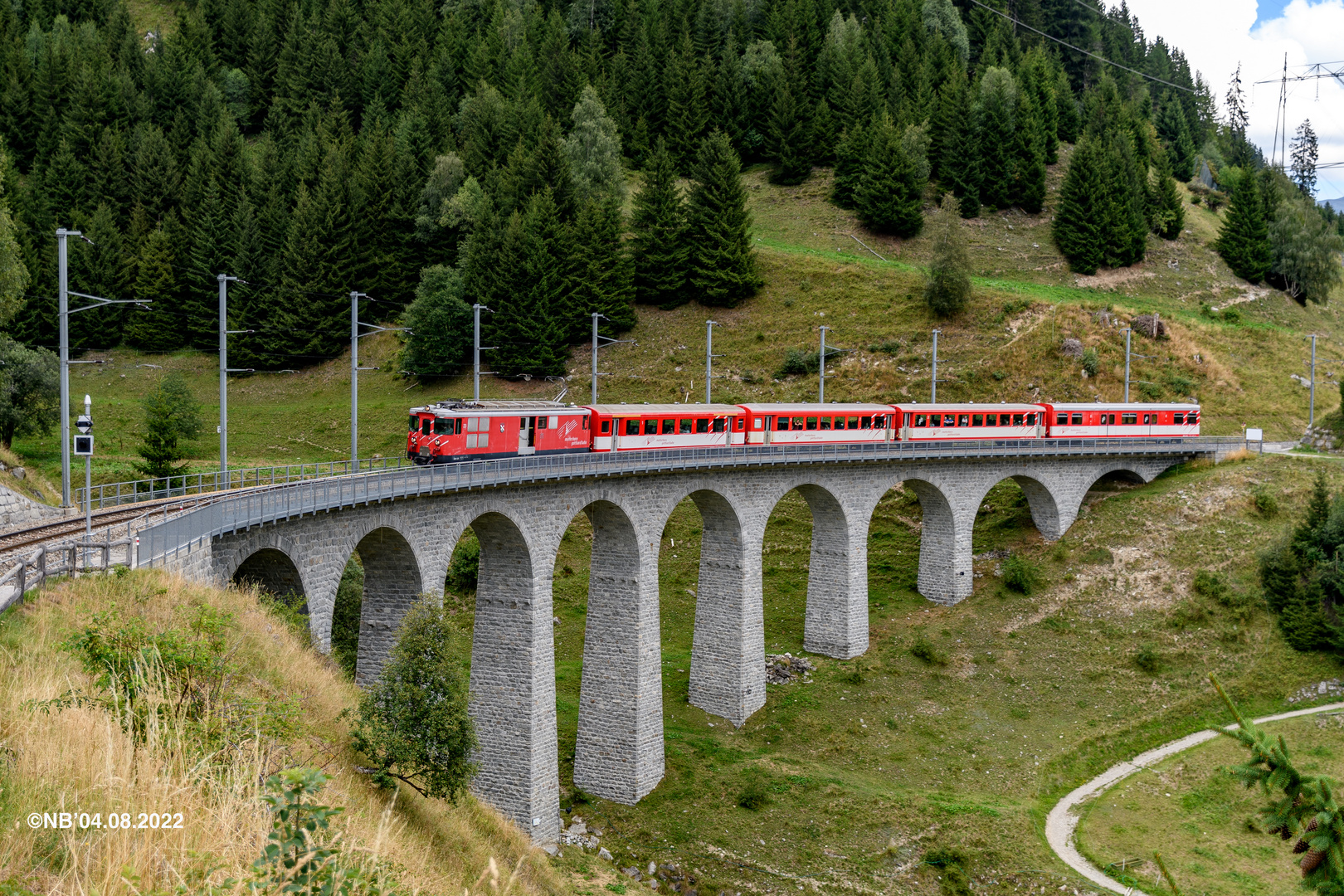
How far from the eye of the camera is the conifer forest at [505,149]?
3319 inches

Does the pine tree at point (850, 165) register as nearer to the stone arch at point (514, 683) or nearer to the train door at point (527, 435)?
the train door at point (527, 435)

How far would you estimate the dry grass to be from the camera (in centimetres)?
867

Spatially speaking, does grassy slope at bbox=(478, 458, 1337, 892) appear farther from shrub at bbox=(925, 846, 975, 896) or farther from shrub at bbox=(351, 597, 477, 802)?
shrub at bbox=(351, 597, 477, 802)

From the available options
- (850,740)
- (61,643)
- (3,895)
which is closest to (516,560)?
(850,740)

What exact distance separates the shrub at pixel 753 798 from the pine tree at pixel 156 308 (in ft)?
231

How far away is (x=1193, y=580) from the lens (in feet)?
169

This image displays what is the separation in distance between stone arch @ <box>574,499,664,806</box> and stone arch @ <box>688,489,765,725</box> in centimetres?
493

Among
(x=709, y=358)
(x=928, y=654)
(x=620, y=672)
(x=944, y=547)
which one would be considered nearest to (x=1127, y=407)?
(x=944, y=547)

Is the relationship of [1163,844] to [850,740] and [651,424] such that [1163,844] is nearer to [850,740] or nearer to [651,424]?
[850,740]

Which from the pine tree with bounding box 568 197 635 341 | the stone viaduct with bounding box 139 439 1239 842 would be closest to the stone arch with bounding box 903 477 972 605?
the stone viaduct with bounding box 139 439 1239 842

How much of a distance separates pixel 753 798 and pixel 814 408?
19590 mm

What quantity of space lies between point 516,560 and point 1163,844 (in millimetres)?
24042

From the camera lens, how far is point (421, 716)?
2184cm

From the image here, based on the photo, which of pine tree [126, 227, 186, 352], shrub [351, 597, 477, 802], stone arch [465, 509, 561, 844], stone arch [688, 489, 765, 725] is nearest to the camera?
shrub [351, 597, 477, 802]
